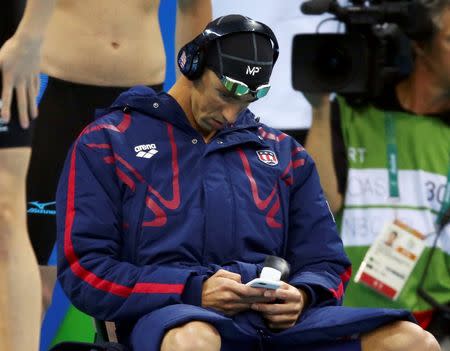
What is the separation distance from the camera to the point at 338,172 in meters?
4.55

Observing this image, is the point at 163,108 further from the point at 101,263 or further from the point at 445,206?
the point at 445,206

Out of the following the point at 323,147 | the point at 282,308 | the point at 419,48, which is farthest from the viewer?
the point at 419,48

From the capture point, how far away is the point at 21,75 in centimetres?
363

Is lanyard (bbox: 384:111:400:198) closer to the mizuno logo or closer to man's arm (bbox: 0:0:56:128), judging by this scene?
man's arm (bbox: 0:0:56:128)

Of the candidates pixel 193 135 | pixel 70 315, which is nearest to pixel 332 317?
pixel 193 135

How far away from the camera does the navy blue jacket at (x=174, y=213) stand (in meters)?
3.07

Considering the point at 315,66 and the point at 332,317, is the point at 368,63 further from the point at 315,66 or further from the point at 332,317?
the point at 332,317

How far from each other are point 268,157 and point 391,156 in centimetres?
135

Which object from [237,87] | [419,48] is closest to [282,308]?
[237,87]

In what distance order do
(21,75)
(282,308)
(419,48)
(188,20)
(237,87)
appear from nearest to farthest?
(282,308) < (237,87) < (21,75) < (188,20) < (419,48)

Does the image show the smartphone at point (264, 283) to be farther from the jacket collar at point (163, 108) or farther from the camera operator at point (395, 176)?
the camera operator at point (395, 176)

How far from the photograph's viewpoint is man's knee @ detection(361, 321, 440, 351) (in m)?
2.95

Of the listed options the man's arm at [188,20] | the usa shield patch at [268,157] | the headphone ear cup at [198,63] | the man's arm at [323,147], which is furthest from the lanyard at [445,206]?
the headphone ear cup at [198,63]

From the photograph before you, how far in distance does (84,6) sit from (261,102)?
89cm
